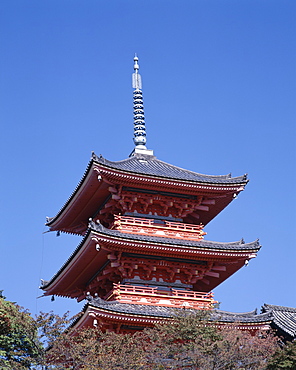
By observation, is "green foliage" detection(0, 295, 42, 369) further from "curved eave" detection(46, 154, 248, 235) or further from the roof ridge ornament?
the roof ridge ornament

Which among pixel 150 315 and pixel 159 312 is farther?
pixel 159 312

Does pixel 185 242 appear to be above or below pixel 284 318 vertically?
A: above

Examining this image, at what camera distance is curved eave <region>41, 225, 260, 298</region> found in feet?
106

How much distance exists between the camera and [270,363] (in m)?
27.3

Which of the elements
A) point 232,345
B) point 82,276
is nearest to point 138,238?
point 82,276

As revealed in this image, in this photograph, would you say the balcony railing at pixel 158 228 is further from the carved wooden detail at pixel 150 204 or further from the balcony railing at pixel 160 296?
the balcony railing at pixel 160 296

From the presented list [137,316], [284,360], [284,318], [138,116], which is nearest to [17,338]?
[137,316]

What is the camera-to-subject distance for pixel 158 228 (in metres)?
34.8

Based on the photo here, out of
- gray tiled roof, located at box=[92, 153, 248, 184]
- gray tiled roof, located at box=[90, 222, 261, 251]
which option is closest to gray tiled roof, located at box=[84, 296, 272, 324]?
gray tiled roof, located at box=[90, 222, 261, 251]

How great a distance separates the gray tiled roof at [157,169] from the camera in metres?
34.3

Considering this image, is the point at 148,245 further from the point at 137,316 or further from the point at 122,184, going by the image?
the point at 137,316

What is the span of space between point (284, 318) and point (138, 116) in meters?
13.0

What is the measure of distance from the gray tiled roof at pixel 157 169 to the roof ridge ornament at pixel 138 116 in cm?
86

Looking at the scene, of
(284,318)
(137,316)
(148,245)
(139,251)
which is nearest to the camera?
(137,316)
